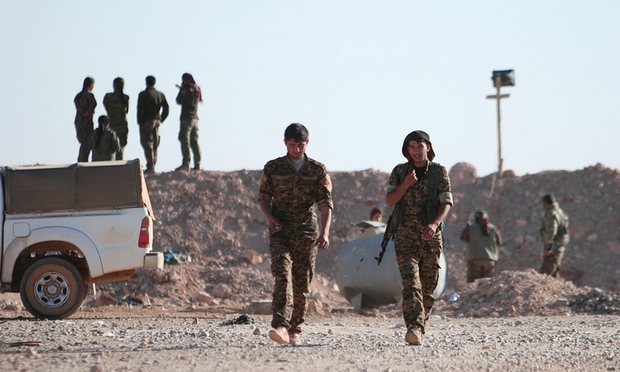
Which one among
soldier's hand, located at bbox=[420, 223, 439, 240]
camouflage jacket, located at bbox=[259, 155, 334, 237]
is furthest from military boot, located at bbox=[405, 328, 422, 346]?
camouflage jacket, located at bbox=[259, 155, 334, 237]

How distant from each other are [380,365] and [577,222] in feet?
76.4

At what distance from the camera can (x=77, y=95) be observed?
81.7 feet

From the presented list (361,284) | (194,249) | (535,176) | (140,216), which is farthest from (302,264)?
(535,176)

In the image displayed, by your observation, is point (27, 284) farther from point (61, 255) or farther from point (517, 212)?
point (517, 212)

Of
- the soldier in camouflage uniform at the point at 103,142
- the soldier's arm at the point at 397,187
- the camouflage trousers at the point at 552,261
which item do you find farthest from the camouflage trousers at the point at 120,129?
the soldier's arm at the point at 397,187

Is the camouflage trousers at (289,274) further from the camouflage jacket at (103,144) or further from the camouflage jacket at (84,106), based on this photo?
the camouflage jacket at (84,106)

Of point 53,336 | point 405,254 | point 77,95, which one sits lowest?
point 53,336

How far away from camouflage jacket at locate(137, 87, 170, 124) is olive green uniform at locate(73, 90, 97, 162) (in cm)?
177

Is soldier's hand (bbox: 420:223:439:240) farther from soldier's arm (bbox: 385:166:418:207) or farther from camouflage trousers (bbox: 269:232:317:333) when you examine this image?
camouflage trousers (bbox: 269:232:317:333)

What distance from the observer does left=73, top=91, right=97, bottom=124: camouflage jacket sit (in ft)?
81.3

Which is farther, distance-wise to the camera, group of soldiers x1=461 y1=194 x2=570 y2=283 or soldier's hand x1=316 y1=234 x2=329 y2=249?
group of soldiers x1=461 y1=194 x2=570 y2=283

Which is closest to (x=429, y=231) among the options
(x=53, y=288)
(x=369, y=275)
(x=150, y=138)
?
(x=53, y=288)

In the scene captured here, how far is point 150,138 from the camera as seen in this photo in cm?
2761

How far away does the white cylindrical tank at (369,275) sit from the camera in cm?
2177
